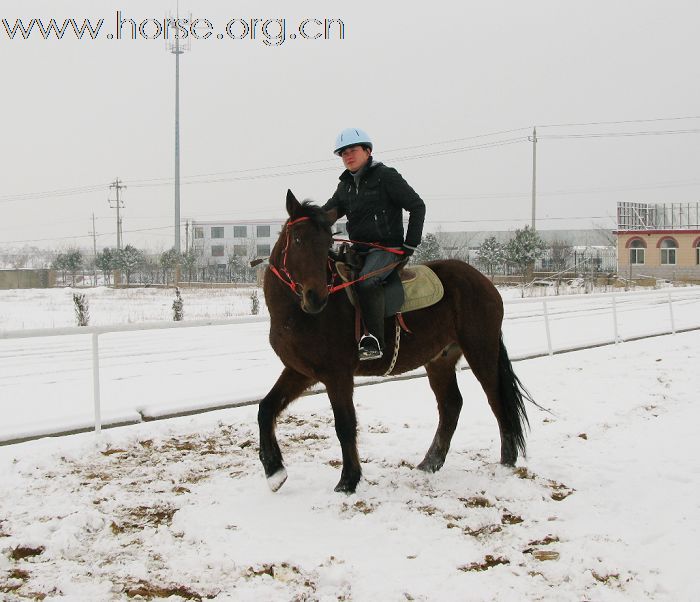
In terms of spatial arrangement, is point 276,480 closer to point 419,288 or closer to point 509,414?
point 419,288

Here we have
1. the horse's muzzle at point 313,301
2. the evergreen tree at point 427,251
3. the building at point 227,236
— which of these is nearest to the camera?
the horse's muzzle at point 313,301

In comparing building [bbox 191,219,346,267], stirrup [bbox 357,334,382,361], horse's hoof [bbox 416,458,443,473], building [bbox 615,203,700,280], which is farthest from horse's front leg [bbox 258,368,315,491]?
building [bbox 191,219,346,267]

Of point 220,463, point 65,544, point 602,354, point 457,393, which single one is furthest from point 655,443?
point 602,354

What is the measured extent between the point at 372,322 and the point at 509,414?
5.25 feet

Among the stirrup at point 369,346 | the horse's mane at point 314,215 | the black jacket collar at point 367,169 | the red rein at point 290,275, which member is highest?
the black jacket collar at point 367,169

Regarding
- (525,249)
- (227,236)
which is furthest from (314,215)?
(227,236)

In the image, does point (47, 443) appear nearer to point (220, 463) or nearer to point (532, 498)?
point (220, 463)

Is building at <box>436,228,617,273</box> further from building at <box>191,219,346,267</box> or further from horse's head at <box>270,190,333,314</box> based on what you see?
horse's head at <box>270,190,333,314</box>

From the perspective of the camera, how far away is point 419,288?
503 cm

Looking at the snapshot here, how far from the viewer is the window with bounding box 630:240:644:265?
53.2 m

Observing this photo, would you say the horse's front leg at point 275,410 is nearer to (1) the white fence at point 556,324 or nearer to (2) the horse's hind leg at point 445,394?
(2) the horse's hind leg at point 445,394

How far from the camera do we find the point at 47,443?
5812mm

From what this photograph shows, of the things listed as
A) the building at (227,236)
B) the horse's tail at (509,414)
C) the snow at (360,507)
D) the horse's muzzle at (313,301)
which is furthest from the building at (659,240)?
the horse's muzzle at (313,301)

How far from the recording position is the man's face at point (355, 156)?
190 inches
